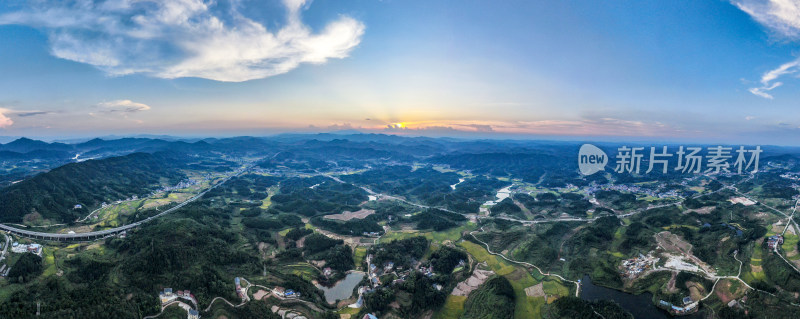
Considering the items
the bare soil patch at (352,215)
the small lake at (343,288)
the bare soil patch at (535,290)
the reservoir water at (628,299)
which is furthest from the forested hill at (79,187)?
the reservoir water at (628,299)

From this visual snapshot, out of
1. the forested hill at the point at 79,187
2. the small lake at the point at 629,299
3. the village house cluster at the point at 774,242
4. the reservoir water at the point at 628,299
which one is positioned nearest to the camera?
the small lake at the point at 629,299

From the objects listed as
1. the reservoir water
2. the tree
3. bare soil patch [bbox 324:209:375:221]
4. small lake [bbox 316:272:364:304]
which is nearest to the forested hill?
the tree

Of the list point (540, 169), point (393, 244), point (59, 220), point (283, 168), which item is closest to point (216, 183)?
point (283, 168)

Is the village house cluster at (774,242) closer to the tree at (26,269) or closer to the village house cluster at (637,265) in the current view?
the village house cluster at (637,265)

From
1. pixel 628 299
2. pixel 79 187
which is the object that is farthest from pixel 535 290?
pixel 79 187

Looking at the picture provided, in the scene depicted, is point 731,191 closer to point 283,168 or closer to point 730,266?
point 730,266
